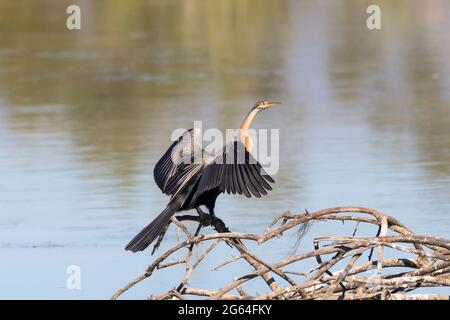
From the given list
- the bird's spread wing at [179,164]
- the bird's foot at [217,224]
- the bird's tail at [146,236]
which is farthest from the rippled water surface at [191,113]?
the bird's tail at [146,236]

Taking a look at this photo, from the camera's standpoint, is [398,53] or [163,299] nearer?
[163,299]

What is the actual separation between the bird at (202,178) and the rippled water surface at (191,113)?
110 cm

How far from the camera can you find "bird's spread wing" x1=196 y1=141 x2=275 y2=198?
21.4 ft

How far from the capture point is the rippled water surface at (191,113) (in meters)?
9.48

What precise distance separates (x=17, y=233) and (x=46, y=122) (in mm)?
5177

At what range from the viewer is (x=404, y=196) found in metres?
10.2

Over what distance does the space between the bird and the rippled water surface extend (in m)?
1.10

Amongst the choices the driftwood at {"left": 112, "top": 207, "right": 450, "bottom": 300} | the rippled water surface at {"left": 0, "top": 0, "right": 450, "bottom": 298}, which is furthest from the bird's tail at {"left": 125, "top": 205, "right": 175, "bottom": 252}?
the rippled water surface at {"left": 0, "top": 0, "right": 450, "bottom": 298}

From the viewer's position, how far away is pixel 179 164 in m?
7.23

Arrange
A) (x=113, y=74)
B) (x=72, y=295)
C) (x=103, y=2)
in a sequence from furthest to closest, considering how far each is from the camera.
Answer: (x=103, y=2) < (x=113, y=74) < (x=72, y=295)

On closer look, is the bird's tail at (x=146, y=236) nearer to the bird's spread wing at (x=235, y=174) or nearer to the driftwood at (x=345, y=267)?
the bird's spread wing at (x=235, y=174)

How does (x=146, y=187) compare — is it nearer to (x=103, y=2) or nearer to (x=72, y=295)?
(x=72, y=295)

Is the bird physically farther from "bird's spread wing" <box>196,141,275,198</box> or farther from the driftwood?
the driftwood

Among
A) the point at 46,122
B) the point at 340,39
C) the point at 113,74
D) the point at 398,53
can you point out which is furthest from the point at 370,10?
the point at 46,122
